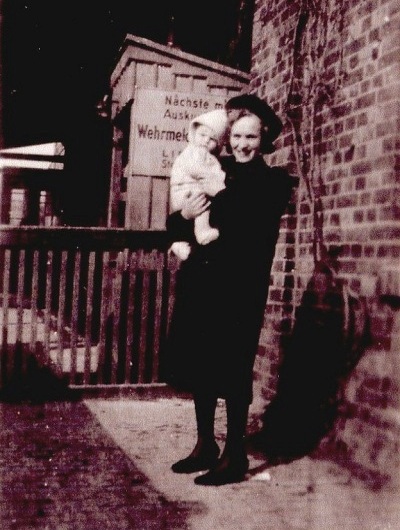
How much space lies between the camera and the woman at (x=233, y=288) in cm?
313

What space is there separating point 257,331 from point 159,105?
3368mm

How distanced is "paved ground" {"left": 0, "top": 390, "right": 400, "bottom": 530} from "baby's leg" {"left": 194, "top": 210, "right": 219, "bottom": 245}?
118 centimetres

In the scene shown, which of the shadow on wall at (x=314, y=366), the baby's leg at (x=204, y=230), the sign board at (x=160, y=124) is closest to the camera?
the baby's leg at (x=204, y=230)

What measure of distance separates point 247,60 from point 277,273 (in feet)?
12.8

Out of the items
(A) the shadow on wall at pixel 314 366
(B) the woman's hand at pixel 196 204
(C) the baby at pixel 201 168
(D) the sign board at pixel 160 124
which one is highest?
(D) the sign board at pixel 160 124

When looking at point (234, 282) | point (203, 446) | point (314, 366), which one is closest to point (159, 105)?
point (314, 366)

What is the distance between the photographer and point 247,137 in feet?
10.6

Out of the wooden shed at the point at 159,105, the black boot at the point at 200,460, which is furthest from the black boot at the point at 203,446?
the wooden shed at the point at 159,105

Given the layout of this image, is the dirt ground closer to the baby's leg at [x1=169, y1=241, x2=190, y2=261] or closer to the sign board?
the baby's leg at [x1=169, y1=241, x2=190, y2=261]

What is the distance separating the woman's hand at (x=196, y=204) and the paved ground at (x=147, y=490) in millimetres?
1318

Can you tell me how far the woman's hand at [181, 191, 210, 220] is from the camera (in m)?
3.22

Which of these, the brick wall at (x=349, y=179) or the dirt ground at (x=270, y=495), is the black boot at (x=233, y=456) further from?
the brick wall at (x=349, y=179)

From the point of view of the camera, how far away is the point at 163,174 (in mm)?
6066

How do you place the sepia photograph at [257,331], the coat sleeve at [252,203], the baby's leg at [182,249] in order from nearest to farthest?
the sepia photograph at [257,331], the coat sleeve at [252,203], the baby's leg at [182,249]
